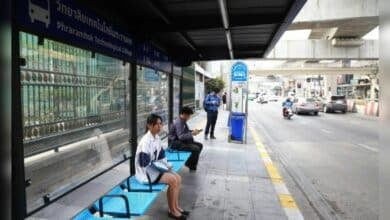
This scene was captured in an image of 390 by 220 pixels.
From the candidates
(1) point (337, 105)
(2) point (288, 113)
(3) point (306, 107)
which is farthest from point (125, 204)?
(1) point (337, 105)

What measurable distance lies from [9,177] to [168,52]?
5.97 meters

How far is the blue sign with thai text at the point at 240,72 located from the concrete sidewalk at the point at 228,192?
350 cm

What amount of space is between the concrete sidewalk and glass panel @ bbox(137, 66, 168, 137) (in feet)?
4.38

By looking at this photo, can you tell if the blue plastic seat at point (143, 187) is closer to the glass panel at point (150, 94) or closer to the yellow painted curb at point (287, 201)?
the yellow painted curb at point (287, 201)

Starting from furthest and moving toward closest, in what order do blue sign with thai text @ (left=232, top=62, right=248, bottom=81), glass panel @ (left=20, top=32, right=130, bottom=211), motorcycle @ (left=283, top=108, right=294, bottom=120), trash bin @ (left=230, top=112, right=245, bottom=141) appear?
motorcycle @ (left=283, top=108, right=294, bottom=120), blue sign with thai text @ (left=232, top=62, right=248, bottom=81), trash bin @ (left=230, top=112, right=245, bottom=141), glass panel @ (left=20, top=32, right=130, bottom=211)

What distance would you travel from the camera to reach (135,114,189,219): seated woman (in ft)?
14.4

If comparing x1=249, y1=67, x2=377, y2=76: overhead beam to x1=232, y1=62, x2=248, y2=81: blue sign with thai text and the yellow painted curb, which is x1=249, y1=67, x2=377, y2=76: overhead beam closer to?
x1=232, y1=62, x2=248, y2=81: blue sign with thai text

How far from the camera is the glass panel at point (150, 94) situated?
6656mm

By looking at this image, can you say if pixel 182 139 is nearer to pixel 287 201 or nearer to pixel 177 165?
pixel 177 165

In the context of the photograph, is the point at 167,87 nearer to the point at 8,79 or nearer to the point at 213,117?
the point at 213,117

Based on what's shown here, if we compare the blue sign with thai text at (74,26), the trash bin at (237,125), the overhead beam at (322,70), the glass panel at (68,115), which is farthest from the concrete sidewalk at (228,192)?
the overhead beam at (322,70)

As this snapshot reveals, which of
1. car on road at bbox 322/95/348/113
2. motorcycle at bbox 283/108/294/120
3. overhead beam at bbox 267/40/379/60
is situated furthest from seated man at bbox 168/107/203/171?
car on road at bbox 322/95/348/113

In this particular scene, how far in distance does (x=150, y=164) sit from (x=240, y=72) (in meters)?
7.90

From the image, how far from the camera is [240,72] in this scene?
11.9m
